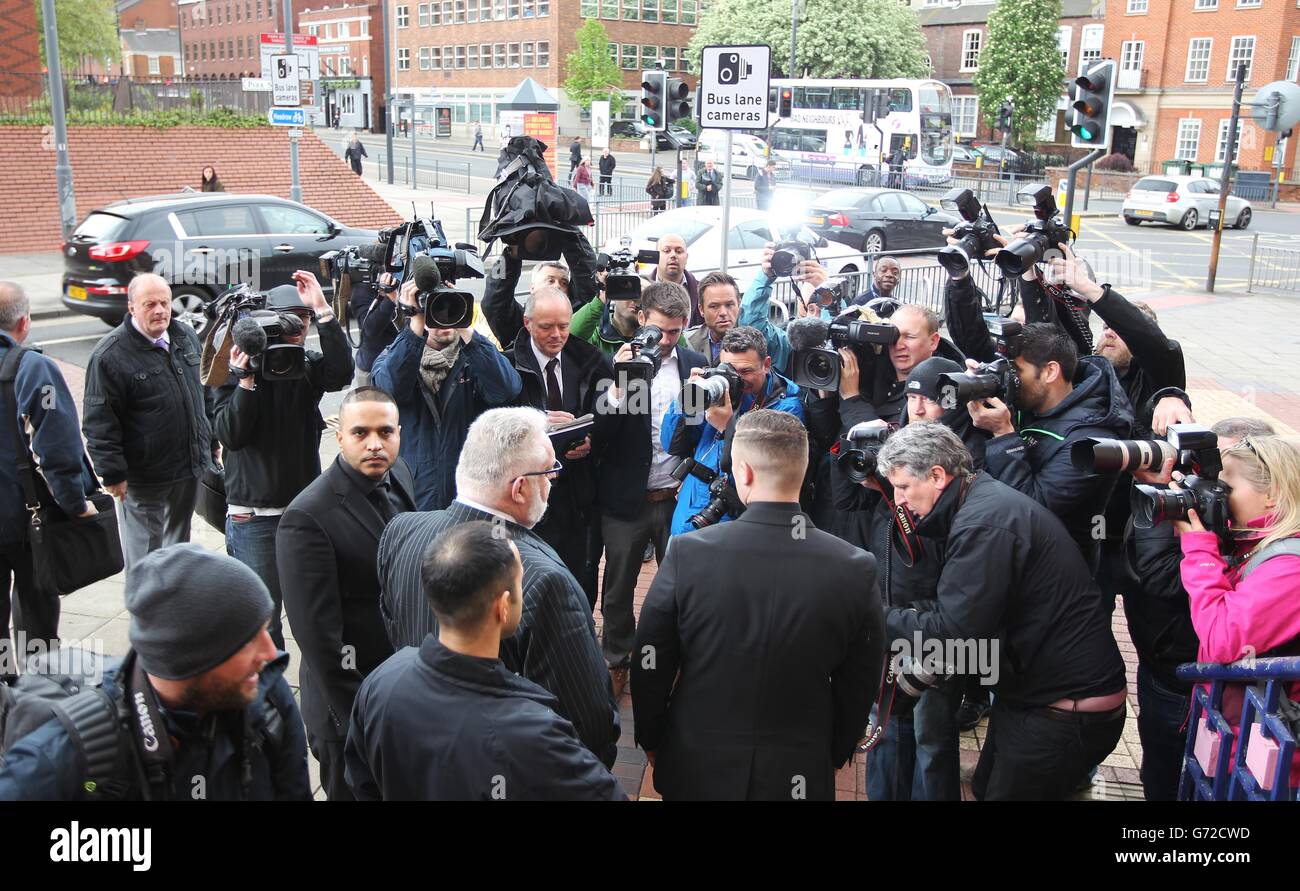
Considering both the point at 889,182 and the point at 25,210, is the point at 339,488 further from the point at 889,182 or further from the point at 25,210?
the point at 889,182

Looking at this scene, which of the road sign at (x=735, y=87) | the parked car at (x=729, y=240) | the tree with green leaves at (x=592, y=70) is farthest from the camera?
the tree with green leaves at (x=592, y=70)

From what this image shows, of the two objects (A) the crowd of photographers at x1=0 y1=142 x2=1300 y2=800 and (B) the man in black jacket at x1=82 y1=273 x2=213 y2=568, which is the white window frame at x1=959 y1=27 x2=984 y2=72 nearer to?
(A) the crowd of photographers at x1=0 y1=142 x2=1300 y2=800

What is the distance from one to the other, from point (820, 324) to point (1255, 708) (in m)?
2.32

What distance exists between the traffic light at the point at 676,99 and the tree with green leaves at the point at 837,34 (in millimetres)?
40093

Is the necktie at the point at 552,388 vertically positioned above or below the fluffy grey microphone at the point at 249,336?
below

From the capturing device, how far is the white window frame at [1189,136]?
4881 cm

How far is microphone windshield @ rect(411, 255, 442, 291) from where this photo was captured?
445cm

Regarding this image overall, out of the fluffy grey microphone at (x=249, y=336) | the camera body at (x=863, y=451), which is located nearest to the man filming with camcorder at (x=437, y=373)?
the fluffy grey microphone at (x=249, y=336)

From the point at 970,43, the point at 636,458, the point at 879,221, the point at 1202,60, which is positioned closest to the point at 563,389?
the point at 636,458

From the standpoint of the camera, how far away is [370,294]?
6535 mm

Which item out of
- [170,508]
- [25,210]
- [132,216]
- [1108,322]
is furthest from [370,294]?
[25,210]

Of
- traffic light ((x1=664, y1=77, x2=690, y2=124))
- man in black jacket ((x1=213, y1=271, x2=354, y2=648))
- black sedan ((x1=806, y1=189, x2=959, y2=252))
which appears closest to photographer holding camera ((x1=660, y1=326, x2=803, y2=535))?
man in black jacket ((x1=213, y1=271, x2=354, y2=648))

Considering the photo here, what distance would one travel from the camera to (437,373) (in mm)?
4691

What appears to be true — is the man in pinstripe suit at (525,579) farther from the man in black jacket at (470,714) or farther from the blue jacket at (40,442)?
the blue jacket at (40,442)
